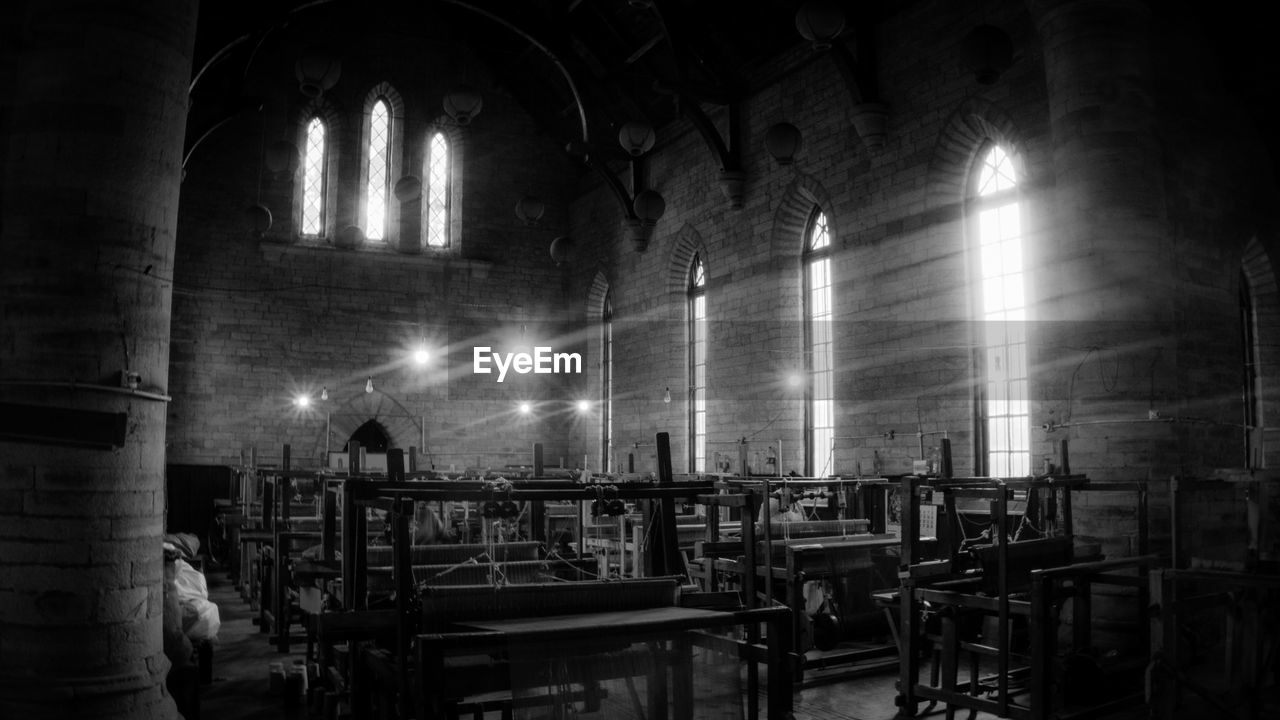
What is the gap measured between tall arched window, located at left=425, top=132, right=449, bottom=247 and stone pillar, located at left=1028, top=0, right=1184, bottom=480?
10415 mm

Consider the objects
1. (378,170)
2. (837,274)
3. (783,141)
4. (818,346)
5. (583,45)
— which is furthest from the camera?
(378,170)

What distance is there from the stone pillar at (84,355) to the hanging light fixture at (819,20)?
4910 mm

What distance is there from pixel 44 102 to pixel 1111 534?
6.81 meters

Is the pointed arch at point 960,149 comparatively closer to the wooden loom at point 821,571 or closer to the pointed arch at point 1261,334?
the pointed arch at point 1261,334

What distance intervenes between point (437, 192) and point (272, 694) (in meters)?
11.0

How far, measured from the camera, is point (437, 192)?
50.1ft

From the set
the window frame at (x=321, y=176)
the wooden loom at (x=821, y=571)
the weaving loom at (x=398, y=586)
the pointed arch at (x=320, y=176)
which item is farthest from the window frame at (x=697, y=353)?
the weaving loom at (x=398, y=586)

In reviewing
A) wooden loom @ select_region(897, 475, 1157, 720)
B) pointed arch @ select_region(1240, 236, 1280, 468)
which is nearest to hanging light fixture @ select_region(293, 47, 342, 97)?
wooden loom @ select_region(897, 475, 1157, 720)

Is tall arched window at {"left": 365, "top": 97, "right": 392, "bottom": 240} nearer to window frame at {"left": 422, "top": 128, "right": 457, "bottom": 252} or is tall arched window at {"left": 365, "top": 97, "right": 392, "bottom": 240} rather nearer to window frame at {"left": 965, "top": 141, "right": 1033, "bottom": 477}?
window frame at {"left": 422, "top": 128, "right": 457, "bottom": 252}

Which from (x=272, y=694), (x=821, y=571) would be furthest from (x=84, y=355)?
(x=821, y=571)

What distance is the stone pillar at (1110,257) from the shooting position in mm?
6535

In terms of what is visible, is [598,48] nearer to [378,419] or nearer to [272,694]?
[378,419]

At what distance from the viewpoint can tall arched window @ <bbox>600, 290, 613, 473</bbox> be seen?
49.0 feet

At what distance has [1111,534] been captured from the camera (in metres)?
6.52
